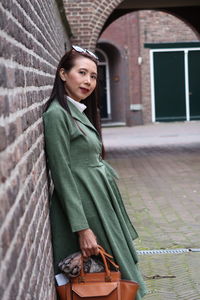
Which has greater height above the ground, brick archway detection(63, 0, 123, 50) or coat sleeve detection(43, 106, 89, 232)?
brick archway detection(63, 0, 123, 50)

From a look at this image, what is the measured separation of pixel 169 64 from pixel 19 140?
85.7ft

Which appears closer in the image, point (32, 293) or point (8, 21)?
point (8, 21)

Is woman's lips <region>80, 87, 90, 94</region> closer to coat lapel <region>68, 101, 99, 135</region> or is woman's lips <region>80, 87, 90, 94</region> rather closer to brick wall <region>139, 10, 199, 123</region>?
coat lapel <region>68, 101, 99, 135</region>

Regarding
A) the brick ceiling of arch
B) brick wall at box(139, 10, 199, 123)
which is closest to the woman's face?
the brick ceiling of arch

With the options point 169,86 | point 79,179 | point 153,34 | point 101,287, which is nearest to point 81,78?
point 79,179

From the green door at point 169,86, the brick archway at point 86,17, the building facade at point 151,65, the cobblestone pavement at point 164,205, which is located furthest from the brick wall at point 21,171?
the green door at point 169,86

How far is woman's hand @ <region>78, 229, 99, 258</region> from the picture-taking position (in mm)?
3111

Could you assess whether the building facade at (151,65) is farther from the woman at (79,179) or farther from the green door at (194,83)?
the woman at (79,179)

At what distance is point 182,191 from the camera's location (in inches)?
370

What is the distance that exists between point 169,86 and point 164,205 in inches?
796

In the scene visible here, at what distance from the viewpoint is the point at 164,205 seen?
8250mm

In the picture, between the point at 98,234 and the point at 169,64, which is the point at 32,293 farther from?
the point at 169,64

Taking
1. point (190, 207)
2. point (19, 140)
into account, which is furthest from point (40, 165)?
point (190, 207)

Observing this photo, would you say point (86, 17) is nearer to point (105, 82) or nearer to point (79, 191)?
point (79, 191)
